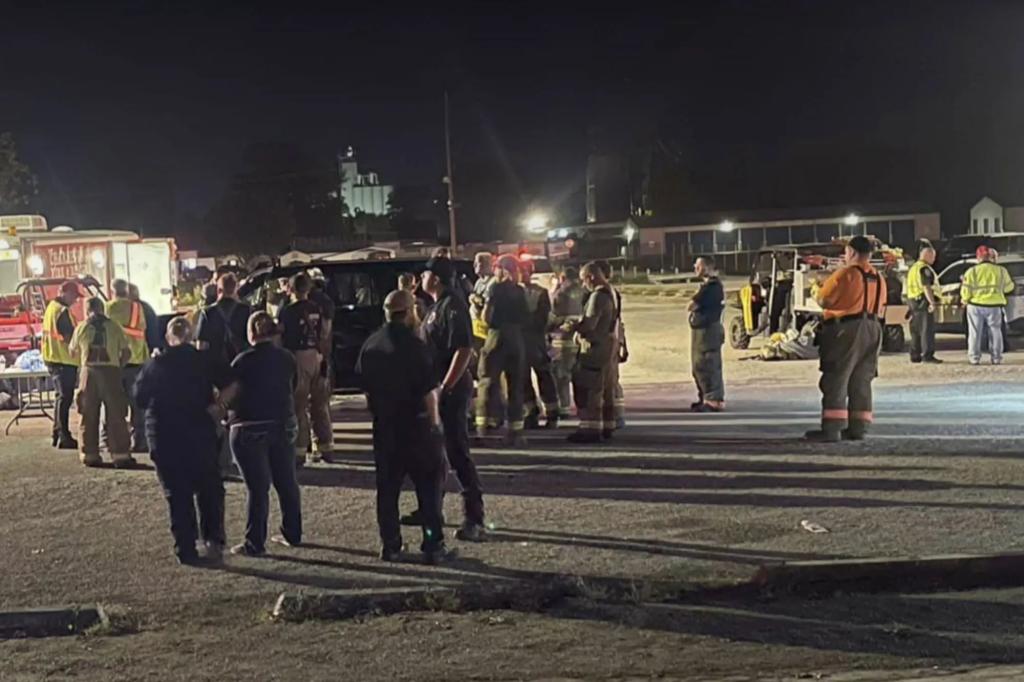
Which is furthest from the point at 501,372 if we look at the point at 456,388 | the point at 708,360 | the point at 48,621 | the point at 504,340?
the point at 48,621

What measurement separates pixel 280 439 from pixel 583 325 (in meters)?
4.13

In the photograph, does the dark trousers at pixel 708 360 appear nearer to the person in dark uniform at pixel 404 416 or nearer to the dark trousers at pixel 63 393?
the person in dark uniform at pixel 404 416

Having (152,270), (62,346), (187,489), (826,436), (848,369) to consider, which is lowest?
(826,436)

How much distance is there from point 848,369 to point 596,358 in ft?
7.67

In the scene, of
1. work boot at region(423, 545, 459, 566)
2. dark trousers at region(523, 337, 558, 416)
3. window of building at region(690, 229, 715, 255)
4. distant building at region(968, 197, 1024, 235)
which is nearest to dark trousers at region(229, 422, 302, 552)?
work boot at region(423, 545, 459, 566)

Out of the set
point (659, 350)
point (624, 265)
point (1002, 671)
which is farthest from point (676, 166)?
point (1002, 671)

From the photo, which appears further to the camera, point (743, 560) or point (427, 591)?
point (743, 560)

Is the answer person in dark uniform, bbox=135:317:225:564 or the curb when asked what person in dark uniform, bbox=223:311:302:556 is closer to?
person in dark uniform, bbox=135:317:225:564

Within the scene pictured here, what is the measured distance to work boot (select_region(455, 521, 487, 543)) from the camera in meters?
9.19

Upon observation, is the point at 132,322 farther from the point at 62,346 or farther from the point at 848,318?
the point at 848,318

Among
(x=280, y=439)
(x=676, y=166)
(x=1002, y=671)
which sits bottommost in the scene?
(x=1002, y=671)

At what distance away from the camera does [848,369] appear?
39.9 feet

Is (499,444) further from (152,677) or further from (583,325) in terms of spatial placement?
(152,677)

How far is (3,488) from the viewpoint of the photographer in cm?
1191
